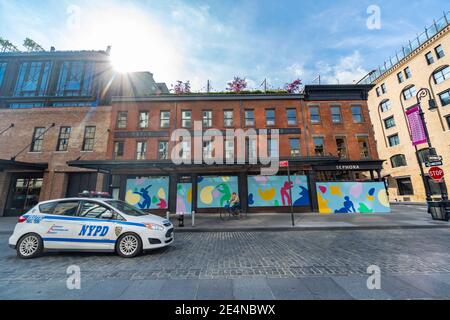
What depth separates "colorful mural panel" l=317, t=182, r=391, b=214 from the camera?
14852 mm

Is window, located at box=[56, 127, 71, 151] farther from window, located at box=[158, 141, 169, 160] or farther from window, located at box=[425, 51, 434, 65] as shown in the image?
window, located at box=[425, 51, 434, 65]

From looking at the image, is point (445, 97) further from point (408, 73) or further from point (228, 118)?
point (228, 118)

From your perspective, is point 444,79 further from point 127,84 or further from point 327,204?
point 127,84

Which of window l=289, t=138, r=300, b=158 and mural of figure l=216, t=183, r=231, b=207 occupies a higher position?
window l=289, t=138, r=300, b=158

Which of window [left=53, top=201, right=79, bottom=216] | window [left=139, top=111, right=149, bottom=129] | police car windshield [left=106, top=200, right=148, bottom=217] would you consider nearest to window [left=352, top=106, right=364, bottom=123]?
police car windshield [left=106, top=200, right=148, bottom=217]

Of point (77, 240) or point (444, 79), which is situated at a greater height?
point (444, 79)

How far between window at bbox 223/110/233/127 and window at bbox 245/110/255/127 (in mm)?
1538

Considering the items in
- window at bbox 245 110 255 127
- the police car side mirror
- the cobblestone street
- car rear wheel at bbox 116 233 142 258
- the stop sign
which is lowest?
the cobblestone street

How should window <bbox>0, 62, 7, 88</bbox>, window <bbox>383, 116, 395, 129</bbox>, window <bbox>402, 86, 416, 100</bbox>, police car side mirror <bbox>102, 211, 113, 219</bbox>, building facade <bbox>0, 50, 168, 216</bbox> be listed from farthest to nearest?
window <bbox>383, 116, 395, 129</bbox> → window <bbox>402, 86, 416, 100</bbox> → window <bbox>0, 62, 7, 88</bbox> → building facade <bbox>0, 50, 168, 216</bbox> → police car side mirror <bbox>102, 211, 113, 219</bbox>

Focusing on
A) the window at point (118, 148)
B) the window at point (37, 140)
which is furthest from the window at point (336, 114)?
the window at point (37, 140)

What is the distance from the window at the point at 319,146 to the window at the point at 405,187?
68.5 feet
